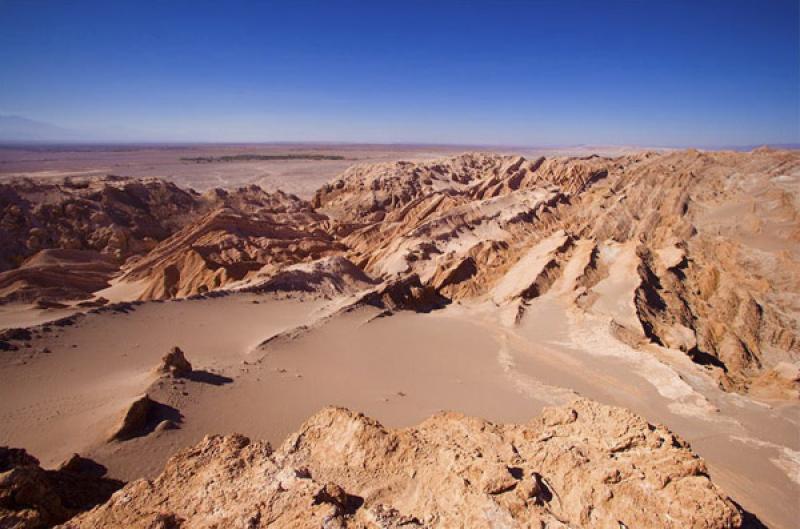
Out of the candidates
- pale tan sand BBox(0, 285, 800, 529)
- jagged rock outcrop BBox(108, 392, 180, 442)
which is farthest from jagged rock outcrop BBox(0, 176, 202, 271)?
jagged rock outcrop BBox(108, 392, 180, 442)

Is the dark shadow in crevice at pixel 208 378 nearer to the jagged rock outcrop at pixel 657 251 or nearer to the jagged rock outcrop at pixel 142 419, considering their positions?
the jagged rock outcrop at pixel 142 419

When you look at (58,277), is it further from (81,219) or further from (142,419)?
(142,419)

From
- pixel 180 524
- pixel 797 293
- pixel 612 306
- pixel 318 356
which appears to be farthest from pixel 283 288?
pixel 797 293

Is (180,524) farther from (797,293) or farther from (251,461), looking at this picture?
(797,293)

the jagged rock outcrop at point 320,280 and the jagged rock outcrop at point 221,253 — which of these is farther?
the jagged rock outcrop at point 221,253

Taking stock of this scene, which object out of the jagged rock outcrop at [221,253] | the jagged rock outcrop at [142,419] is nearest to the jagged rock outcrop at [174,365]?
the jagged rock outcrop at [142,419]

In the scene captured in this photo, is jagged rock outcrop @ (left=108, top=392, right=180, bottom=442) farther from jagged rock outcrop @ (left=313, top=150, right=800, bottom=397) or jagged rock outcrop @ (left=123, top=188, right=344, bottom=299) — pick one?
jagged rock outcrop @ (left=313, top=150, right=800, bottom=397)
